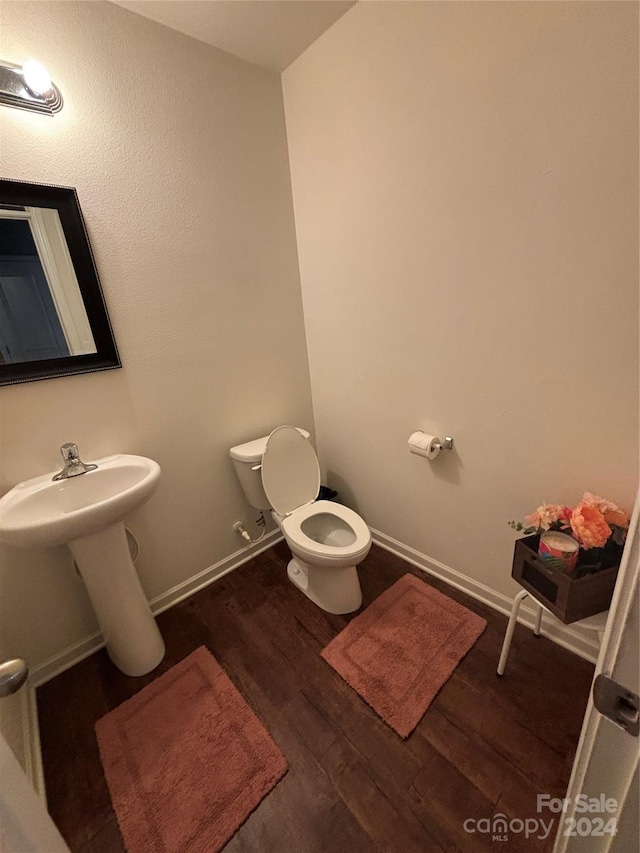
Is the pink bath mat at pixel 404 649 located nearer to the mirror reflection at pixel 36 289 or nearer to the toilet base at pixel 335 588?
the toilet base at pixel 335 588

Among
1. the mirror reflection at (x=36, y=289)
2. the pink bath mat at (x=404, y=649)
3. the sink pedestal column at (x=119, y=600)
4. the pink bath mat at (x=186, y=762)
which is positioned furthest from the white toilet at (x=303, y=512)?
the mirror reflection at (x=36, y=289)

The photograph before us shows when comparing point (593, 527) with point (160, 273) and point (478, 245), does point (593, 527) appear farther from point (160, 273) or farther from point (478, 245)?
point (160, 273)

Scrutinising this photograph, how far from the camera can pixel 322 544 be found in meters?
1.64

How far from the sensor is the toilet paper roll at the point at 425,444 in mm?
1494

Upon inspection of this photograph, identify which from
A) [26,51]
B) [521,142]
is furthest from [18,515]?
[521,142]

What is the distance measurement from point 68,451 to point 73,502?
19cm

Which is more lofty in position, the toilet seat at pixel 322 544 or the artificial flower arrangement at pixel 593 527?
the artificial flower arrangement at pixel 593 527

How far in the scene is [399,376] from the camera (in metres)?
1.63

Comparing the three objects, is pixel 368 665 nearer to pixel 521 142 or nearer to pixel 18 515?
pixel 18 515

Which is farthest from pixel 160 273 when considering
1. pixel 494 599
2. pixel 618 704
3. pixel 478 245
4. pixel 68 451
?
pixel 494 599

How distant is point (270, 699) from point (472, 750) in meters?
0.70

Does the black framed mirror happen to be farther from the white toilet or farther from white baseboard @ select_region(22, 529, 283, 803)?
white baseboard @ select_region(22, 529, 283, 803)

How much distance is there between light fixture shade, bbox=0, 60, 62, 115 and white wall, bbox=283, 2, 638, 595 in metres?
1.02

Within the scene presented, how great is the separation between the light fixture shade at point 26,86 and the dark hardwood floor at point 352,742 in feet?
6.82
